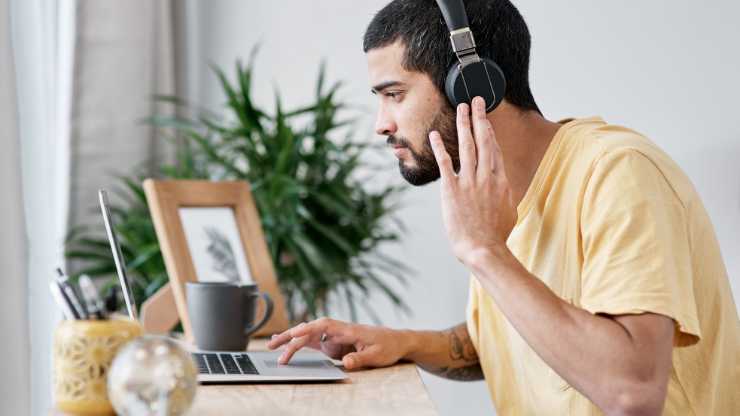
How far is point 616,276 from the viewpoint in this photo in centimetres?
98

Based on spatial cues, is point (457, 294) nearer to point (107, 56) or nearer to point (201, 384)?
point (107, 56)

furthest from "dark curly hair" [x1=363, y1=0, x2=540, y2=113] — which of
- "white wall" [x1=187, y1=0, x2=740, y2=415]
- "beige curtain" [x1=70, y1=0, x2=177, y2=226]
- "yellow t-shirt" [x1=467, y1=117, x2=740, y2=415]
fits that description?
"beige curtain" [x1=70, y1=0, x2=177, y2=226]

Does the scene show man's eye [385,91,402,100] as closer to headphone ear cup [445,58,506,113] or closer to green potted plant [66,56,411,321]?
headphone ear cup [445,58,506,113]

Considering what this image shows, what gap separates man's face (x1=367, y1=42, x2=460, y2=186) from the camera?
1208 millimetres

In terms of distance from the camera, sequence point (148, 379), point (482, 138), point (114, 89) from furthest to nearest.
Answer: point (114, 89)
point (482, 138)
point (148, 379)

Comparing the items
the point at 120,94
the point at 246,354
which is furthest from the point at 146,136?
the point at 246,354

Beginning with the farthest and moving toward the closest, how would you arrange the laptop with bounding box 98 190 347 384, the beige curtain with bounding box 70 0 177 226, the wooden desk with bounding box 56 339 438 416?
the beige curtain with bounding box 70 0 177 226, the laptop with bounding box 98 190 347 384, the wooden desk with bounding box 56 339 438 416

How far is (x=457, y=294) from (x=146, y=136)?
38.3 inches

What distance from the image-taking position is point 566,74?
5.70ft

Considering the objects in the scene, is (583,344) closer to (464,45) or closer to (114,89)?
(464,45)

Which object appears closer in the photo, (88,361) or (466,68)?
(88,361)

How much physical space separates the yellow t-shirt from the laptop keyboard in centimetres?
38

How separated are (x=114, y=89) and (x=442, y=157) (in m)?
1.52

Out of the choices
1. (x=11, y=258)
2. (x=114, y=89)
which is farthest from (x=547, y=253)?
(x=114, y=89)
